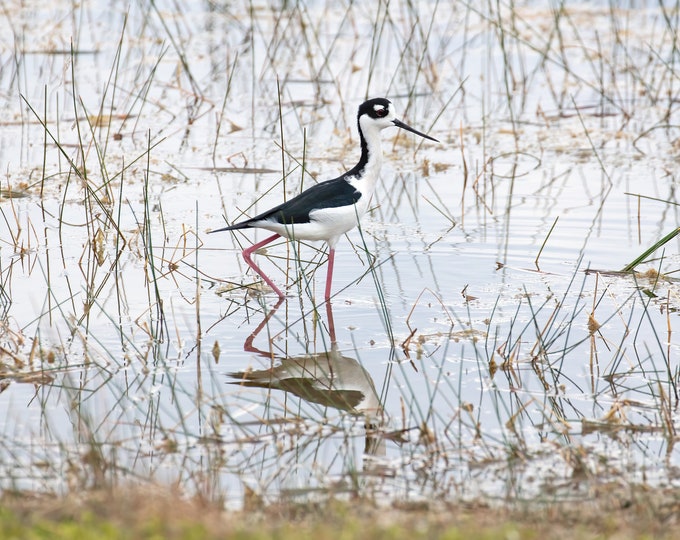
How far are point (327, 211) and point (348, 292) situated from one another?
0.50 meters

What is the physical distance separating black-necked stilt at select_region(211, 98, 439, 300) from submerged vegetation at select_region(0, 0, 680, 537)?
0.16 metres

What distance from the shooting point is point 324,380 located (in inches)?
188

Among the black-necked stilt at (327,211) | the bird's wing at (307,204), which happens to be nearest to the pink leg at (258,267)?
the black-necked stilt at (327,211)

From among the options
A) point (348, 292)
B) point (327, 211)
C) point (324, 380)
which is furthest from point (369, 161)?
point (324, 380)

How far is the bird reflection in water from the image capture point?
4.40 metres

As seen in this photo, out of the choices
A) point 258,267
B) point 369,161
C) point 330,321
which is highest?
point 369,161

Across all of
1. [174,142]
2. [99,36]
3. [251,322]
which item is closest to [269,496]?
[251,322]

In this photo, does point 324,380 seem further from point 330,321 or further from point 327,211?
point 327,211

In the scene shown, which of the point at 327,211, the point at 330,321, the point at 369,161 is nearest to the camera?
the point at 330,321

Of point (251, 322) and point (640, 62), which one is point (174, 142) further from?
point (640, 62)

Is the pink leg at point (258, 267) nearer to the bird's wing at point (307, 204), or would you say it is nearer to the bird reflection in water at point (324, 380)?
the bird's wing at point (307, 204)

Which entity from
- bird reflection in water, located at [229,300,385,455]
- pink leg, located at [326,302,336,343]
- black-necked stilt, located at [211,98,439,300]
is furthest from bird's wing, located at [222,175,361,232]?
bird reflection in water, located at [229,300,385,455]

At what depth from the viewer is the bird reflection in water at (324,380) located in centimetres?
440

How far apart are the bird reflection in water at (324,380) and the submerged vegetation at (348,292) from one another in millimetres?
15
